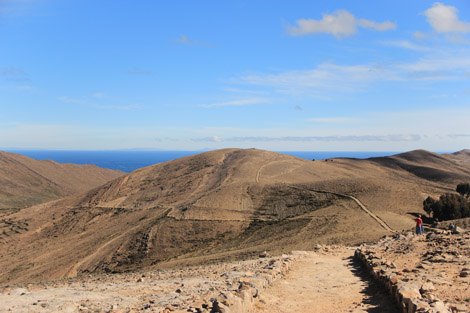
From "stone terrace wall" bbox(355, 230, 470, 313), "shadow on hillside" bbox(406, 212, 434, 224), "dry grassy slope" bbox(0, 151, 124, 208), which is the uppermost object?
"stone terrace wall" bbox(355, 230, 470, 313)

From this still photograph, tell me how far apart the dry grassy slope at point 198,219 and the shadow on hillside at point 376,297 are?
1030cm

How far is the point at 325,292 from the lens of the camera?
36.1 feet

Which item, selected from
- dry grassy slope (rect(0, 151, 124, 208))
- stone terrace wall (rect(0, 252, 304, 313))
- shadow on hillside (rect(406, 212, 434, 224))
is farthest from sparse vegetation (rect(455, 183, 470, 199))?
dry grassy slope (rect(0, 151, 124, 208))

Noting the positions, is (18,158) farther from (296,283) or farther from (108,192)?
(296,283)

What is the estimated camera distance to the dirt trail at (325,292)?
30.9 feet

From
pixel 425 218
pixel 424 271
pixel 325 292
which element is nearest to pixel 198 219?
pixel 425 218

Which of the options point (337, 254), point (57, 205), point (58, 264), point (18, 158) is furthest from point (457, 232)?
point (18, 158)

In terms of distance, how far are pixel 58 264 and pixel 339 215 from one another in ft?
73.2

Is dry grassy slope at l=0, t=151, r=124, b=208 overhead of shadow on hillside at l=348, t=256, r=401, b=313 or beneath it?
beneath

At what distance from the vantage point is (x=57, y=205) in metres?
54.2

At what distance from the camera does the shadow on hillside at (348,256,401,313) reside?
28.8 feet

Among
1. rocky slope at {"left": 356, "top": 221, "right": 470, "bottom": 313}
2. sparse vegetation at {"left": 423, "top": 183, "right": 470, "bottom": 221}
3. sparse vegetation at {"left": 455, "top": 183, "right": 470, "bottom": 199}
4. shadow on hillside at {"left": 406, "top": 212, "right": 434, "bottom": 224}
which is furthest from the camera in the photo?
sparse vegetation at {"left": 455, "top": 183, "right": 470, "bottom": 199}

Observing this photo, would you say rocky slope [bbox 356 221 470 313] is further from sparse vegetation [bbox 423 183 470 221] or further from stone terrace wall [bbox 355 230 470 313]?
sparse vegetation [bbox 423 183 470 221]

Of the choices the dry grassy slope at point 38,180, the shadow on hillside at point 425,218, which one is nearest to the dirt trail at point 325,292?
the shadow on hillside at point 425,218
